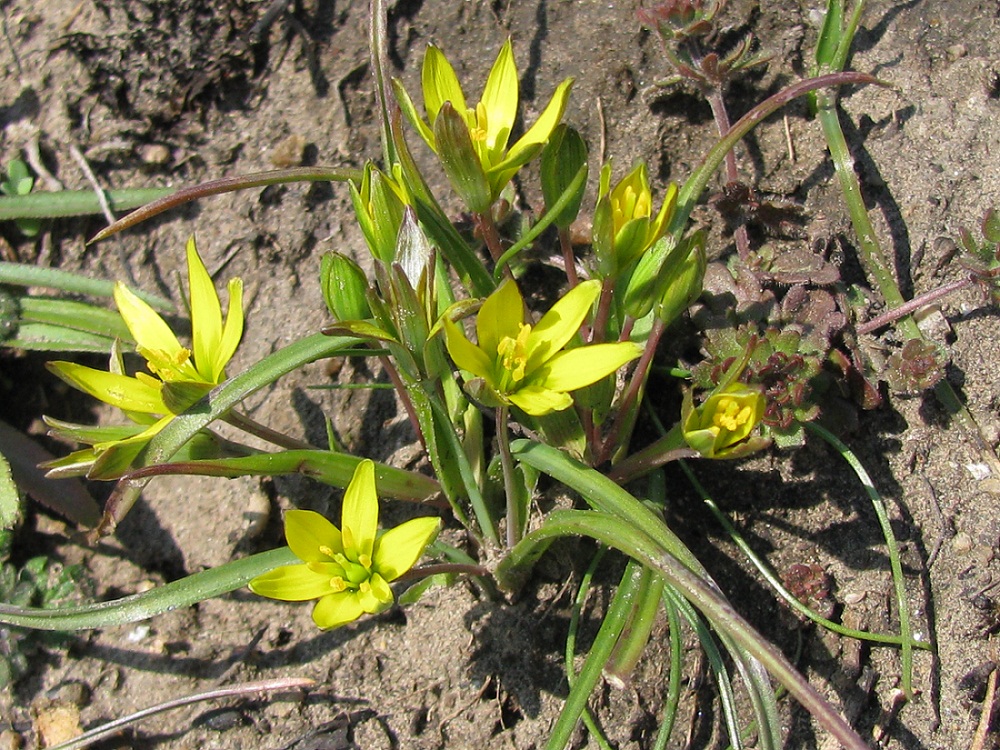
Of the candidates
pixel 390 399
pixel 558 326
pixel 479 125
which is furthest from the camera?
pixel 390 399

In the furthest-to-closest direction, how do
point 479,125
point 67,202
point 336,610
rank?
point 67,202, point 479,125, point 336,610

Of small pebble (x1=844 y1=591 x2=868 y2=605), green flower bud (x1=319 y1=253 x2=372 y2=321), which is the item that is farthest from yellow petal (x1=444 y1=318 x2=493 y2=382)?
small pebble (x1=844 y1=591 x2=868 y2=605)

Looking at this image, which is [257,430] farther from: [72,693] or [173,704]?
[72,693]

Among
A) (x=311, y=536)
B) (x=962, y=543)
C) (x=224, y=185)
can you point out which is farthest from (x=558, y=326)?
(x=962, y=543)

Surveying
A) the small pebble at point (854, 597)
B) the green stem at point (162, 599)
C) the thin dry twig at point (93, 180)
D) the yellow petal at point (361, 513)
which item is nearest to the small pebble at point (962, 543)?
the small pebble at point (854, 597)

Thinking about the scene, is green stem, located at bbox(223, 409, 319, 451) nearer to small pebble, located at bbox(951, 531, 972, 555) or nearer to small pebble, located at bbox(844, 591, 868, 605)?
small pebble, located at bbox(844, 591, 868, 605)

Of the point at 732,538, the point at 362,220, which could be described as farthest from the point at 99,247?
the point at 732,538

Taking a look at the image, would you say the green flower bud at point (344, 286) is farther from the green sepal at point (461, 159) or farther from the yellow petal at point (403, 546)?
the yellow petal at point (403, 546)
